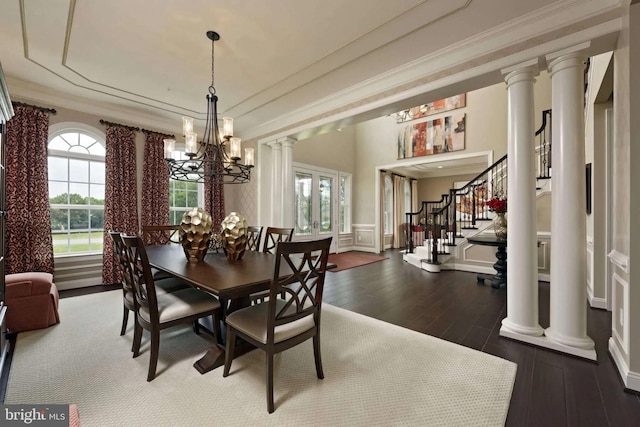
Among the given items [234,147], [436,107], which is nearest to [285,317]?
[234,147]

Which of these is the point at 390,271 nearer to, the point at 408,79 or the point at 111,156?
the point at 408,79

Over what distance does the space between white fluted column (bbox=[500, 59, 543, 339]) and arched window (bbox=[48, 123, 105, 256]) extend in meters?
5.44

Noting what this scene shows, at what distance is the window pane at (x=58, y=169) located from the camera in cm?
386

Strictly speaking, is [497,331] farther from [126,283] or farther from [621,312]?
[126,283]

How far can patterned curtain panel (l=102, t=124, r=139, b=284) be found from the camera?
4.09 meters

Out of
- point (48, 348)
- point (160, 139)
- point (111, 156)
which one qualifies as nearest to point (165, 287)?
point (48, 348)

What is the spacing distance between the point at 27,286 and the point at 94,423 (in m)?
1.92

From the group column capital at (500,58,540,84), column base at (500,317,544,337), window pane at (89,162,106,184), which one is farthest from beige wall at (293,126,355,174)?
column base at (500,317,544,337)

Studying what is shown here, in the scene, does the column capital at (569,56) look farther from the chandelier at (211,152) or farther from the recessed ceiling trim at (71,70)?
Answer: the recessed ceiling trim at (71,70)

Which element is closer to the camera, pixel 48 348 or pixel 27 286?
pixel 48 348

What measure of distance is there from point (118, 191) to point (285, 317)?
398 cm

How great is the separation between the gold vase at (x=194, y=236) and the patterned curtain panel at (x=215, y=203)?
9.64 ft

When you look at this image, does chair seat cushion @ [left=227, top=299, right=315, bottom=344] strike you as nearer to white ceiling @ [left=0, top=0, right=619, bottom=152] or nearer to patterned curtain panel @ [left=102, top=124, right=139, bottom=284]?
white ceiling @ [left=0, top=0, right=619, bottom=152]

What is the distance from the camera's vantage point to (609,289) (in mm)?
2967
